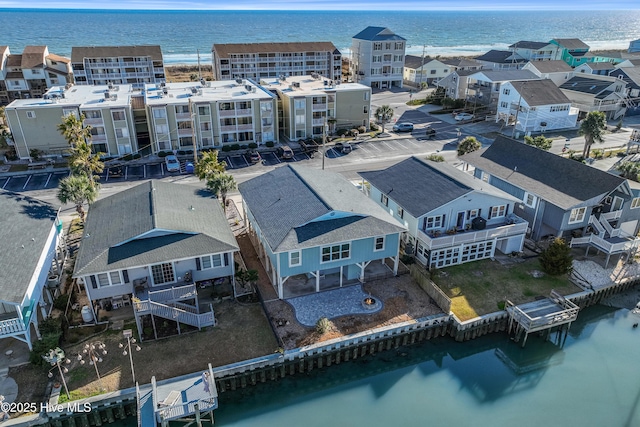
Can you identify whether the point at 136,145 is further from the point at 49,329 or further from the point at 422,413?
the point at 422,413

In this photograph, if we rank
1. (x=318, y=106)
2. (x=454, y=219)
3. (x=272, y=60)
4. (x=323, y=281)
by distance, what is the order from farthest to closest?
(x=272, y=60) < (x=318, y=106) < (x=454, y=219) < (x=323, y=281)

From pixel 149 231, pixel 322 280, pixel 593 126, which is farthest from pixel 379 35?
pixel 149 231

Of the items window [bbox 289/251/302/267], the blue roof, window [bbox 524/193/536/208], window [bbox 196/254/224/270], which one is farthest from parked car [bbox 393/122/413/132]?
window [bbox 196/254/224/270]

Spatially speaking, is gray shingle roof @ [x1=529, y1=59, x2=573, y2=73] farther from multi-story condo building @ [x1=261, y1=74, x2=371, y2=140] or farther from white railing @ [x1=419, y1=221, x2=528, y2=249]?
white railing @ [x1=419, y1=221, x2=528, y2=249]

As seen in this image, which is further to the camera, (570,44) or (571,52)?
(570,44)

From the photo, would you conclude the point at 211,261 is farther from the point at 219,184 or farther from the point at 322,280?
the point at 219,184

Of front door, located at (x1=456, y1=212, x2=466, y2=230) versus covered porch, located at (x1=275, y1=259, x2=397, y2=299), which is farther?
front door, located at (x1=456, y1=212, x2=466, y2=230)
